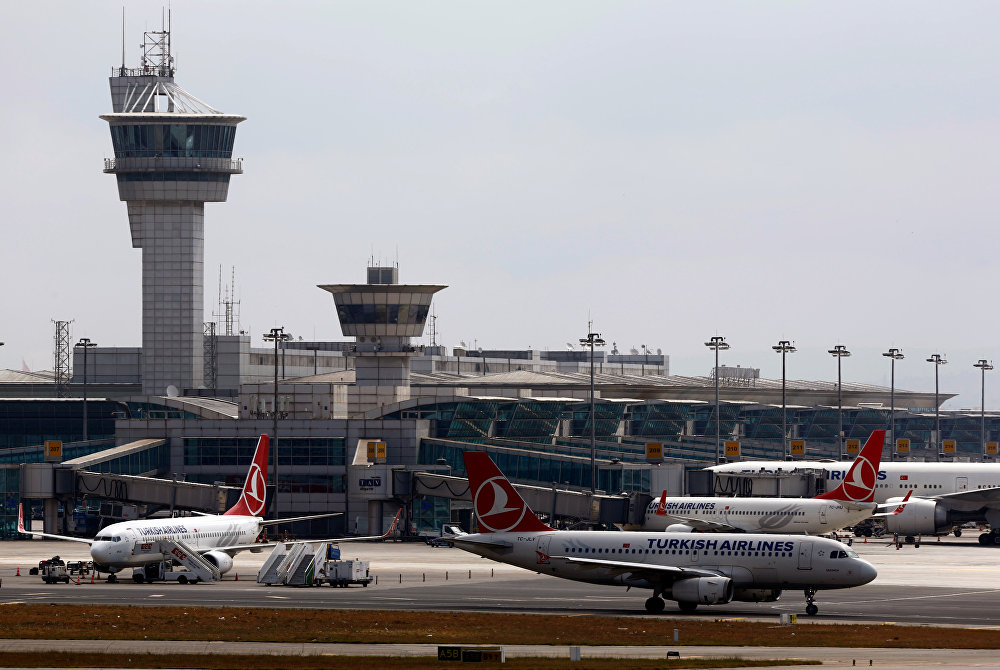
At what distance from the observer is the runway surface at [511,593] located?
71875 millimetres

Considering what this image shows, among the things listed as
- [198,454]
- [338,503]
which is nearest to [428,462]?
[338,503]

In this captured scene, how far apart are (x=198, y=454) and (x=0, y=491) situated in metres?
17.8

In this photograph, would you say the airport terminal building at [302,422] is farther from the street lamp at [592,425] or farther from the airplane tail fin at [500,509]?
the airplane tail fin at [500,509]

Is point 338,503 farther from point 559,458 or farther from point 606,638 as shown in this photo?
point 606,638

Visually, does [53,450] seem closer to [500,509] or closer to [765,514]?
[765,514]

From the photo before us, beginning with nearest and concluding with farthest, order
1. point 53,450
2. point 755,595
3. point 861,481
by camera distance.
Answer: point 755,595 → point 861,481 → point 53,450

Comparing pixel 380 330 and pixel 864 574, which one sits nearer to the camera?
pixel 864 574

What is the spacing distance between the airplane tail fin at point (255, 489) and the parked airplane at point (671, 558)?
29.5 m

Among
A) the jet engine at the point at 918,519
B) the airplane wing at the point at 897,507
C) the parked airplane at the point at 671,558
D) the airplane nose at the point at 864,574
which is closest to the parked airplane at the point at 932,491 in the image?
the jet engine at the point at 918,519

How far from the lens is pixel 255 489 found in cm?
10188

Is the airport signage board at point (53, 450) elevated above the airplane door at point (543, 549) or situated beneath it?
elevated above

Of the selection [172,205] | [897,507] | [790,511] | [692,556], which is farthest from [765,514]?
[172,205]

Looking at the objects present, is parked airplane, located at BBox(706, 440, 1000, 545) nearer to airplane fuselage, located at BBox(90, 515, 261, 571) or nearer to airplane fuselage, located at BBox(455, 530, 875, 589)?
airplane fuselage, located at BBox(90, 515, 261, 571)

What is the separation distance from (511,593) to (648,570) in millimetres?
12511
